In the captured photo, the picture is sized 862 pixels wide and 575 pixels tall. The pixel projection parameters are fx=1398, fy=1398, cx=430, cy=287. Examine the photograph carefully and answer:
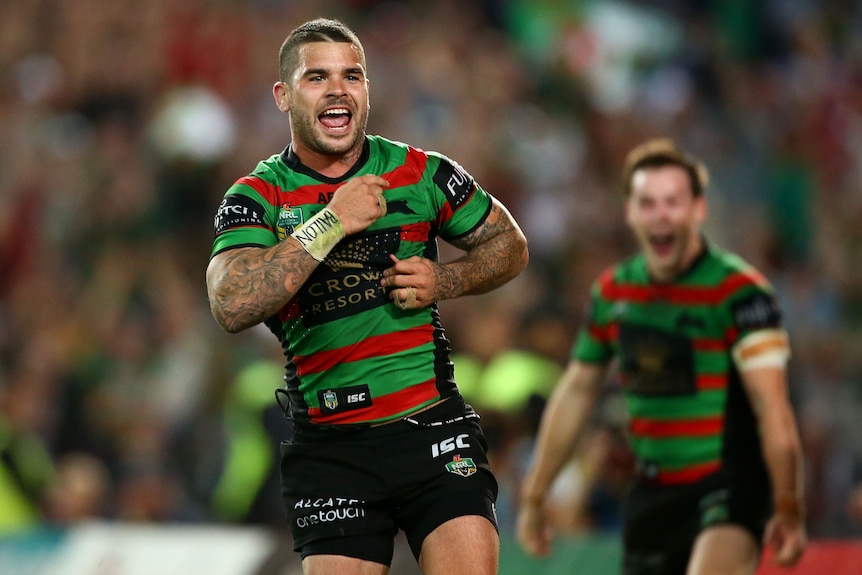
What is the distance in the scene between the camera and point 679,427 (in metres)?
6.70

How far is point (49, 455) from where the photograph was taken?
1084 centimetres

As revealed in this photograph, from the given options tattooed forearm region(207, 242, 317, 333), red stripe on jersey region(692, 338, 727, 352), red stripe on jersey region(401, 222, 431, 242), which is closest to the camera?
tattooed forearm region(207, 242, 317, 333)

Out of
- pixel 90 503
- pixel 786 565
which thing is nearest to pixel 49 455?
pixel 90 503

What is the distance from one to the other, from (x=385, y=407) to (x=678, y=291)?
229 centimetres

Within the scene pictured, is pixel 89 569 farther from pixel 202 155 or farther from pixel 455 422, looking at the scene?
pixel 202 155

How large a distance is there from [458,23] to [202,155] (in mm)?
2766

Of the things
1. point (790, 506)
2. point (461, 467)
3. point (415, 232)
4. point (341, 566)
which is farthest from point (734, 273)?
point (341, 566)

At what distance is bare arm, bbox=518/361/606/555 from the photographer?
695 cm

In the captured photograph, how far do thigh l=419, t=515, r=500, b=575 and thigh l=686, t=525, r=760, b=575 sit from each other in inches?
72.5

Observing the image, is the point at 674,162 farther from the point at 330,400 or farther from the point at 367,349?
the point at 330,400

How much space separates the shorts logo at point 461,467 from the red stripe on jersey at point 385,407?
0.24 metres

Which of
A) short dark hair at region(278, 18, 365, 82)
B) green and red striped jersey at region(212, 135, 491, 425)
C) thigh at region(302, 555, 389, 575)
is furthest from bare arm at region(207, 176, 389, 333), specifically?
thigh at region(302, 555, 389, 575)

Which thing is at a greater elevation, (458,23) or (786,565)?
(458,23)

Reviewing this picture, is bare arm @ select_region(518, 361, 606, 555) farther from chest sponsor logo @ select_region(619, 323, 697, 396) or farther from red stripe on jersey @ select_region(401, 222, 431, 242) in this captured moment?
red stripe on jersey @ select_region(401, 222, 431, 242)
